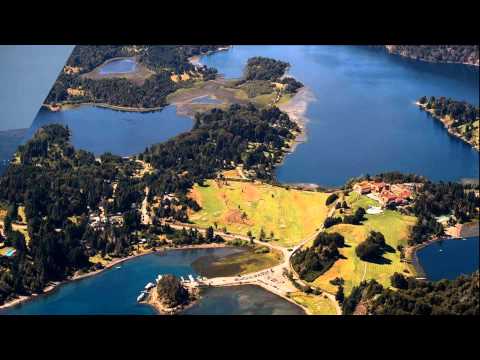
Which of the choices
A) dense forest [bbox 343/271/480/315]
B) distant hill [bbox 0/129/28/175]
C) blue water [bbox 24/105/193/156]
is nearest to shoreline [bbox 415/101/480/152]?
blue water [bbox 24/105/193/156]

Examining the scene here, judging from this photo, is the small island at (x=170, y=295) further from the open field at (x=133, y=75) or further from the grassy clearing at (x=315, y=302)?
the open field at (x=133, y=75)

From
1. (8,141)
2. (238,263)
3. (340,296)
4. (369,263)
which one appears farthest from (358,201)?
(8,141)

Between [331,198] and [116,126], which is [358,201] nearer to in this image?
[331,198]

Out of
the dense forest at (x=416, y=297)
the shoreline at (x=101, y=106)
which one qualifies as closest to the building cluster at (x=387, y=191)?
the dense forest at (x=416, y=297)

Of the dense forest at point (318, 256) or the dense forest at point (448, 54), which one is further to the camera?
the dense forest at point (448, 54)
